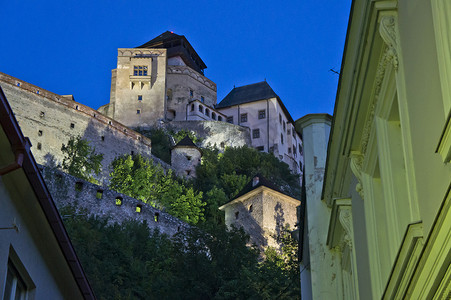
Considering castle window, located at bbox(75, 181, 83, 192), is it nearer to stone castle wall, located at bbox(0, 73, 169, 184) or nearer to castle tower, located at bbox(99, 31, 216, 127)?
stone castle wall, located at bbox(0, 73, 169, 184)

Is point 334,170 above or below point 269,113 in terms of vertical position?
below

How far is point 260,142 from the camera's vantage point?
6944cm

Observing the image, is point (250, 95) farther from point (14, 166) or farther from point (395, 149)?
point (395, 149)

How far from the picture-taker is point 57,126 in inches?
1996

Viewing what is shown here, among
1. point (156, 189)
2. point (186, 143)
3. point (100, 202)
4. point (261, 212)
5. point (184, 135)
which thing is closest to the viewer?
point (100, 202)

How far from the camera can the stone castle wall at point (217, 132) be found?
6494 centimetres

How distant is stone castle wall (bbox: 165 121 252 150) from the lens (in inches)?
2557

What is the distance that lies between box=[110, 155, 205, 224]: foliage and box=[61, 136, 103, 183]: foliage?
1.39 m

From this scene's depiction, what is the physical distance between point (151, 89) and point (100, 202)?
98.3 feet

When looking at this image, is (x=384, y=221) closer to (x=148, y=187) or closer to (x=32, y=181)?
(x=32, y=181)

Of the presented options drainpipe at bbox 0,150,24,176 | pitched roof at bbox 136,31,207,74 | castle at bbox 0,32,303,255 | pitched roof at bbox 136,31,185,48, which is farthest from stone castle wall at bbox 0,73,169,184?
drainpipe at bbox 0,150,24,176

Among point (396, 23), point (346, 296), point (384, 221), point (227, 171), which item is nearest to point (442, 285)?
point (396, 23)

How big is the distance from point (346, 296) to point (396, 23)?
4.37 meters

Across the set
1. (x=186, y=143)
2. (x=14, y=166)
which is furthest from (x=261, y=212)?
(x=14, y=166)
